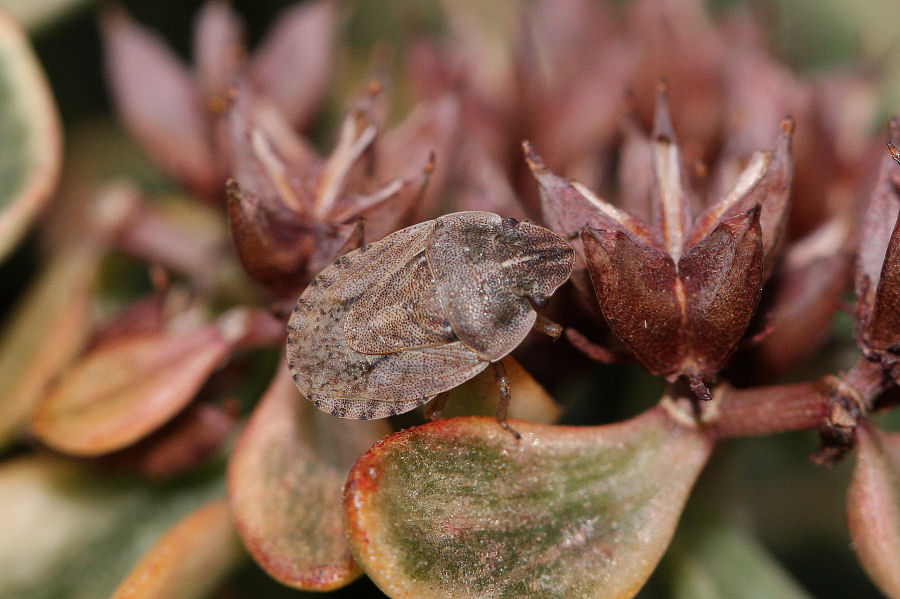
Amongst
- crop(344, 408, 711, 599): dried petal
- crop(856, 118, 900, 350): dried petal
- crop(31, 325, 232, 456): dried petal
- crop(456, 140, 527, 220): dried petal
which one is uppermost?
crop(856, 118, 900, 350): dried petal

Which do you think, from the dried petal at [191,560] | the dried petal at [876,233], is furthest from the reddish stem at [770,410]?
the dried petal at [191,560]

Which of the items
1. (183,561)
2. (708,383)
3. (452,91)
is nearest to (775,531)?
(708,383)

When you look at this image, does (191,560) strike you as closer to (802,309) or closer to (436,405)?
(436,405)

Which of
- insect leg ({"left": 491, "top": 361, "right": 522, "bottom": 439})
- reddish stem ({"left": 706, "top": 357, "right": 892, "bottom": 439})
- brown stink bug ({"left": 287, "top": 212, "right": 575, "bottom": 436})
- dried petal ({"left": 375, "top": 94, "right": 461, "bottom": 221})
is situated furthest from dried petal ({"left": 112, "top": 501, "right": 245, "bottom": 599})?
reddish stem ({"left": 706, "top": 357, "right": 892, "bottom": 439})

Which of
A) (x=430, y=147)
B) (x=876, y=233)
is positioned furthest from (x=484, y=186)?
(x=876, y=233)

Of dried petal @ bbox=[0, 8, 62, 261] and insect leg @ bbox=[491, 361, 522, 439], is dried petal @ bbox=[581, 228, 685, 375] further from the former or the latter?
dried petal @ bbox=[0, 8, 62, 261]

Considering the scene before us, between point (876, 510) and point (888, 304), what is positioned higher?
point (888, 304)
